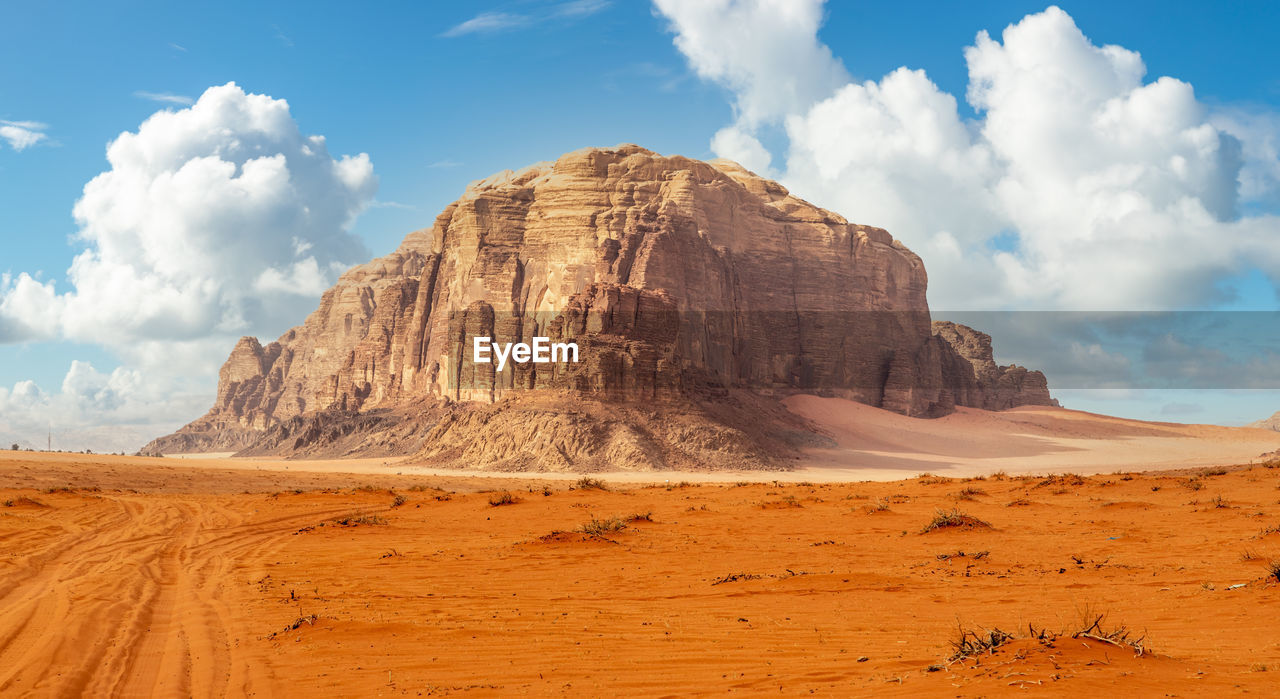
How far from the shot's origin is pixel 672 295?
241 feet

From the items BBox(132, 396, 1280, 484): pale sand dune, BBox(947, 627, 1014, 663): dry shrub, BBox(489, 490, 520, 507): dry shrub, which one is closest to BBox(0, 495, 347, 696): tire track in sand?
BBox(947, 627, 1014, 663): dry shrub

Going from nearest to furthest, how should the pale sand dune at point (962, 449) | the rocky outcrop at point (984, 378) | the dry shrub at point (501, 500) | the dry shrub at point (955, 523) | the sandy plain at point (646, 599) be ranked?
the sandy plain at point (646, 599)
the dry shrub at point (955, 523)
the dry shrub at point (501, 500)
the pale sand dune at point (962, 449)
the rocky outcrop at point (984, 378)

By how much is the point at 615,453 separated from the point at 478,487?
13396 mm

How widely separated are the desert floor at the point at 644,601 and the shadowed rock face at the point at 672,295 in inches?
1614

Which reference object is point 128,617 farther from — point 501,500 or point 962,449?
point 962,449

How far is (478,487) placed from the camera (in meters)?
38.6

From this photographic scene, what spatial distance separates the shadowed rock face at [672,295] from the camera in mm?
75250

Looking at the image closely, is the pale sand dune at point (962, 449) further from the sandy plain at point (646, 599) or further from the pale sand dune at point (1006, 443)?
the sandy plain at point (646, 599)

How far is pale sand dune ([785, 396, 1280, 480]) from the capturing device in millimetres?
61562

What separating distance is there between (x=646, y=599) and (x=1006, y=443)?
75434mm

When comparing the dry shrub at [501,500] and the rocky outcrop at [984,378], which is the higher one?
the rocky outcrop at [984,378]

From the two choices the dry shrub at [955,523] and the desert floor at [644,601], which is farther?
the dry shrub at [955,523]

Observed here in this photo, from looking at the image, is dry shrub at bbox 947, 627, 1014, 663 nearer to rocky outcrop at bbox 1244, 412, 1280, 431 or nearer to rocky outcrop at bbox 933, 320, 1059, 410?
rocky outcrop at bbox 933, 320, 1059, 410

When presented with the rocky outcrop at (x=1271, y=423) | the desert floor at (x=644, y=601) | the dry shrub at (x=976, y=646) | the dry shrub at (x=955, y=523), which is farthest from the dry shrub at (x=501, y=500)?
the rocky outcrop at (x=1271, y=423)
